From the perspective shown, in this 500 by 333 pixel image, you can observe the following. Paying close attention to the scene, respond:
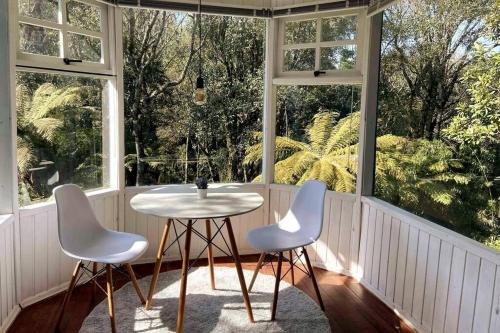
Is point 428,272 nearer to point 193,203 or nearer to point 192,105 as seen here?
point 193,203

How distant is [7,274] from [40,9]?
1.66m

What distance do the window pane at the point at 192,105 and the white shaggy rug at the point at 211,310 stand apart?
0.98 m

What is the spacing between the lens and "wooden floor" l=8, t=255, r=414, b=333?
2.37 metres

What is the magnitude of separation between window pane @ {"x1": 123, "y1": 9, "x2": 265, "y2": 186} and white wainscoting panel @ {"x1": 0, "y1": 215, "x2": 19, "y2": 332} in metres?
1.06

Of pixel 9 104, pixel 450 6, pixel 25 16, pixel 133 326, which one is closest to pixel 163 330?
pixel 133 326

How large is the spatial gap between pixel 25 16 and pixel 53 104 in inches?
22.2

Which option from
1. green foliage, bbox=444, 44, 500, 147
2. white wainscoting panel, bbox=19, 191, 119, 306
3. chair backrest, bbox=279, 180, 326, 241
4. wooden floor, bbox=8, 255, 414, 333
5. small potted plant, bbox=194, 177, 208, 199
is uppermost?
green foliage, bbox=444, 44, 500, 147

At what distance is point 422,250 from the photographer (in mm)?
2352

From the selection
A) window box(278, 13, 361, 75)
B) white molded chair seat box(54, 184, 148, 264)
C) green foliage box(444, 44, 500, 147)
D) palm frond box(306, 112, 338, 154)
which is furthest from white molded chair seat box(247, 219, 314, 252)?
window box(278, 13, 361, 75)

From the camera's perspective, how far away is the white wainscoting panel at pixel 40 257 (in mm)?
2510

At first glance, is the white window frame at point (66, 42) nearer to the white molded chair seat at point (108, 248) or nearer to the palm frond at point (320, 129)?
the white molded chair seat at point (108, 248)

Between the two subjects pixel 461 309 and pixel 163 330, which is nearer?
pixel 461 309

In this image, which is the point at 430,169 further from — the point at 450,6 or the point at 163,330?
the point at 163,330

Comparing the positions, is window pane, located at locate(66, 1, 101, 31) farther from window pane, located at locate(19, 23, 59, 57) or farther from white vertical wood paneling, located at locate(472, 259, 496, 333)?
white vertical wood paneling, located at locate(472, 259, 496, 333)
